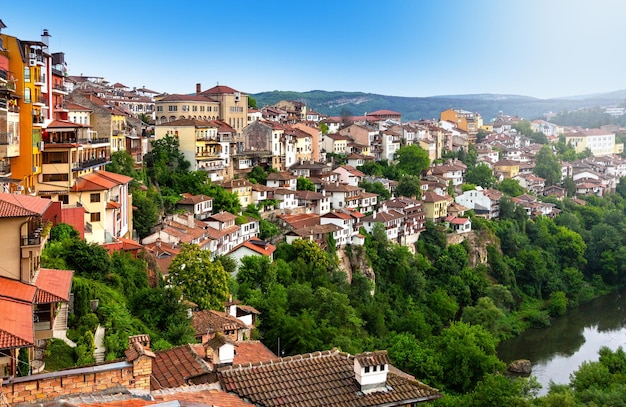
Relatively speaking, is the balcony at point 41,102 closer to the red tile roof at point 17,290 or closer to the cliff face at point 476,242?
the red tile roof at point 17,290

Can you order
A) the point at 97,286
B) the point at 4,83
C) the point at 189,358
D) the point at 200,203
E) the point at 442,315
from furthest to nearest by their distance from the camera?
1. the point at 442,315
2. the point at 200,203
3. the point at 4,83
4. the point at 97,286
5. the point at 189,358

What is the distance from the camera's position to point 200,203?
3362cm

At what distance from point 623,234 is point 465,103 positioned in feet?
452

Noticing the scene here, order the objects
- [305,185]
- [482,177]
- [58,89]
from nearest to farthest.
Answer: [58,89]
[305,185]
[482,177]

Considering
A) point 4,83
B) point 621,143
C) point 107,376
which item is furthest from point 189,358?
point 621,143

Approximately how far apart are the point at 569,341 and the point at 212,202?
22076 mm

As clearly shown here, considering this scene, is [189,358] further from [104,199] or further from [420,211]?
[420,211]

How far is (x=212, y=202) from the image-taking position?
115ft

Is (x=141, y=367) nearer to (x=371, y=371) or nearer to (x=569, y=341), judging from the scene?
(x=371, y=371)

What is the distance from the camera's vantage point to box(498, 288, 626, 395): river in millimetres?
33344

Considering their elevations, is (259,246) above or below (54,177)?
below

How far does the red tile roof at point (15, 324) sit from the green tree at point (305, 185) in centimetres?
3310

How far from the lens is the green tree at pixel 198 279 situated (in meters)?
22.0

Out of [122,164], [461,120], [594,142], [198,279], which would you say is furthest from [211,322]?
[594,142]
